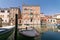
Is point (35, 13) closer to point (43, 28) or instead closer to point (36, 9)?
point (36, 9)

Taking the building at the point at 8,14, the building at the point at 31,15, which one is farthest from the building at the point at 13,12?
the building at the point at 31,15

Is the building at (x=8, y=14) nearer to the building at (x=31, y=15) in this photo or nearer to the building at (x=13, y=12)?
the building at (x=13, y=12)

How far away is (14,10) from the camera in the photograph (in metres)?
7.32

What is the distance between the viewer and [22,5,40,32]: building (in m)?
7.13

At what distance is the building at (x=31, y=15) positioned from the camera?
7133mm

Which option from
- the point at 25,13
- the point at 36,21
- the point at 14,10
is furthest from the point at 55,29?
the point at 14,10

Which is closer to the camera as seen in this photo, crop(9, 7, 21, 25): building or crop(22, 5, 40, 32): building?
crop(9, 7, 21, 25): building

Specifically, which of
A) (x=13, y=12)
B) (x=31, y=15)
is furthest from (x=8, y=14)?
(x=31, y=15)

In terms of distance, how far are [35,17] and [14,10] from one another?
1.10 metres

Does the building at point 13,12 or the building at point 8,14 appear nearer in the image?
the building at point 13,12

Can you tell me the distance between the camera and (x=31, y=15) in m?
7.39

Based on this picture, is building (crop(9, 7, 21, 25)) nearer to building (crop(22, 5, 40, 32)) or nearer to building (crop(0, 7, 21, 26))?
building (crop(0, 7, 21, 26))

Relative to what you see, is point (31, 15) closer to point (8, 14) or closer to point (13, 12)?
point (13, 12)

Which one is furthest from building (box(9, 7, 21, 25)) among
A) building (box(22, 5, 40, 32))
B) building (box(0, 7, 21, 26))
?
building (box(22, 5, 40, 32))
